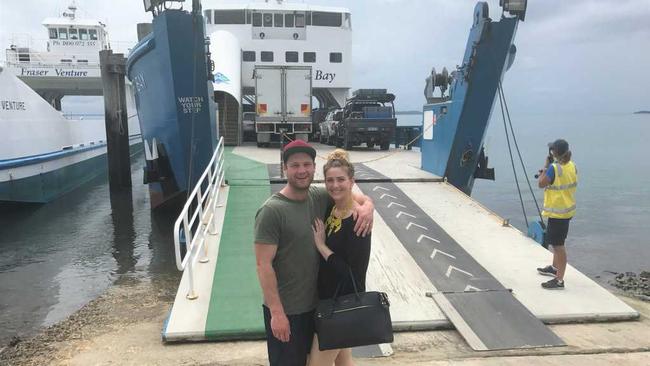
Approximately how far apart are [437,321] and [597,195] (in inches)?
792

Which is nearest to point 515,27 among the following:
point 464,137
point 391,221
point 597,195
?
point 464,137

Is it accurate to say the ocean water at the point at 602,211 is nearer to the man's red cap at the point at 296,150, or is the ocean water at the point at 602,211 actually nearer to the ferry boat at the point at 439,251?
the ferry boat at the point at 439,251

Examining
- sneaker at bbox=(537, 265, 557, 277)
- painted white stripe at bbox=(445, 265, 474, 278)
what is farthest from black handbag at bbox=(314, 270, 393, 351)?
sneaker at bbox=(537, 265, 557, 277)

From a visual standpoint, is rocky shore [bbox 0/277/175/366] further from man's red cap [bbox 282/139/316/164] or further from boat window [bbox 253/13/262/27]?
boat window [bbox 253/13/262/27]

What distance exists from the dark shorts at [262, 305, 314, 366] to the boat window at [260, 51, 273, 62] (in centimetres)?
1885

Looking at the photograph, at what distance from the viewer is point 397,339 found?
170 inches

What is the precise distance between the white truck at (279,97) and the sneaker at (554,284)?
39.8 feet

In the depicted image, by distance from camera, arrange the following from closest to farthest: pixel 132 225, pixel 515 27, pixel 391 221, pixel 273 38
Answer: pixel 391 221 → pixel 515 27 → pixel 132 225 → pixel 273 38

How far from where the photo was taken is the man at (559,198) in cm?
511

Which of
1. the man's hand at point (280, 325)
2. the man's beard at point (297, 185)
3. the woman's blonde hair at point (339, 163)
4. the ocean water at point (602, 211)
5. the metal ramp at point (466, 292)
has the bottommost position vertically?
the ocean water at point (602, 211)

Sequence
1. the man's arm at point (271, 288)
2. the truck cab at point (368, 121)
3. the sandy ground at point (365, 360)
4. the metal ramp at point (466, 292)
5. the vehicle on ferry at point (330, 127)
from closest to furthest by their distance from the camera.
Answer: the man's arm at point (271, 288)
the sandy ground at point (365, 360)
the metal ramp at point (466, 292)
the truck cab at point (368, 121)
the vehicle on ferry at point (330, 127)

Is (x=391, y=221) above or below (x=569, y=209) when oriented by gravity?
below

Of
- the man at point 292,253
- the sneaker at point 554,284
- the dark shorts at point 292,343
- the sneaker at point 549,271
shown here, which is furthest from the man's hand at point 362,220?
the sneaker at point 549,271

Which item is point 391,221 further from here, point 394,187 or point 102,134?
point 102,134
